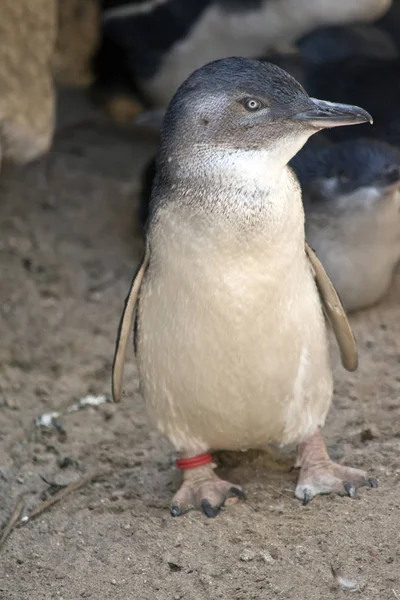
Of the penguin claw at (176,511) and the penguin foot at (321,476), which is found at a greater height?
the penguin foot at (321,476)

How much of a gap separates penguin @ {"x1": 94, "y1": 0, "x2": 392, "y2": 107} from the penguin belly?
8.85 feet

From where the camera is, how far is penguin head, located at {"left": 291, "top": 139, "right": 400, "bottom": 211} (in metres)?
3.97

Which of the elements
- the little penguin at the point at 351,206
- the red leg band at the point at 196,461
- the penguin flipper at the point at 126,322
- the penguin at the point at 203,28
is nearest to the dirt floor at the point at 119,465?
the red leg band at the point at 196,461

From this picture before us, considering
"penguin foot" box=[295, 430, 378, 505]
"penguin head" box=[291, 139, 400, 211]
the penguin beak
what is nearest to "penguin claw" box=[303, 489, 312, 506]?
"penguin foot" box=[295, 430, 378, 505]

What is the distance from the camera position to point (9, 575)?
2818 millimetres

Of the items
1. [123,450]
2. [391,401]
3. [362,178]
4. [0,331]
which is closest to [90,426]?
[123,450]

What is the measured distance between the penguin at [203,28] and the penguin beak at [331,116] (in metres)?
2.78

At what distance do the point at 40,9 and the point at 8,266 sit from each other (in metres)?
1.08

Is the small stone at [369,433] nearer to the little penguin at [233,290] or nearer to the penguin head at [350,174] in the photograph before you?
the little penguin at [233,290]

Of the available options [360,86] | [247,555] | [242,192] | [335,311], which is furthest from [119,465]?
[360,86]

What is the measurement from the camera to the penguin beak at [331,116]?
2.54 meters

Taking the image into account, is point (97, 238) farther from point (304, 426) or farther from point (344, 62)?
point (304, 426)

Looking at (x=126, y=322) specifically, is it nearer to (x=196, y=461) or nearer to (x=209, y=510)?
(x=196, y=461)

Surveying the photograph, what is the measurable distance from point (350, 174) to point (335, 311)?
112 cm
